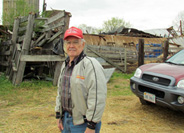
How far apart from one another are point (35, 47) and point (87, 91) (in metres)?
6.25

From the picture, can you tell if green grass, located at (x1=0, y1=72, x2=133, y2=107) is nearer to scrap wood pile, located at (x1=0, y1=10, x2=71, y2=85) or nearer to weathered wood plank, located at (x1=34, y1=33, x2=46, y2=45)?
scrap wood pile, located at (x1=0, y1=10, x2=71, y2=85)

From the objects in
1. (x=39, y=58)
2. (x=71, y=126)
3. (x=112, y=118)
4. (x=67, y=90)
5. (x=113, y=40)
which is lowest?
(x=112, y=118)

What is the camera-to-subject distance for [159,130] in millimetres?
3502

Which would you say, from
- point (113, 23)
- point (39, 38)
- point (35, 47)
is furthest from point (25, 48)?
point (113, 23)

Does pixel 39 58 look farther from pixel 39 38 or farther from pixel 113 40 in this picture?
pixel 113 40

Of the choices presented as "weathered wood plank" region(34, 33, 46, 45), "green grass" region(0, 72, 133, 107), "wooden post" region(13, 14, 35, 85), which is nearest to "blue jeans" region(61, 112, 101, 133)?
"green grass" region(0, 72, 133, 107)

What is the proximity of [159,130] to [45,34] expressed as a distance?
6076 mm

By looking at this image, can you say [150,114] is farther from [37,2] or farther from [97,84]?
[37,2]

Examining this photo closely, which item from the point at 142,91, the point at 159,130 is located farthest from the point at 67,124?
the point at 142,91

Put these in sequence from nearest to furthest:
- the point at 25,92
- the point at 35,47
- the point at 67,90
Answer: the point at 67,90, the point at 25,92, the point at 35,47

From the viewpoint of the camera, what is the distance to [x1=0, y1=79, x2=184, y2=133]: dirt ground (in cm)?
353

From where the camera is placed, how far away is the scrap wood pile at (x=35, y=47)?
278 inches

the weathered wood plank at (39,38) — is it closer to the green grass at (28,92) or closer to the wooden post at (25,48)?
the wooden post at (25,48)

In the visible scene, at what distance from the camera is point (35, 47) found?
24.5 ft
